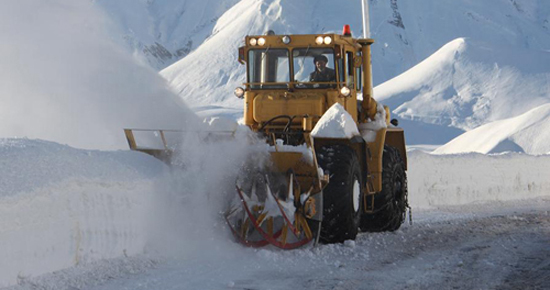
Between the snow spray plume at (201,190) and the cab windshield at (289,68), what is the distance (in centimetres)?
138

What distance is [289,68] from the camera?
11.2m

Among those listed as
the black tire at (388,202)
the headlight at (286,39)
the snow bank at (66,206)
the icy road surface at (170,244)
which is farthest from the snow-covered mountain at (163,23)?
the snow bank at (66,206)

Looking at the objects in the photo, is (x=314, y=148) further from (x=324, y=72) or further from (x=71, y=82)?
(x=71, y=82)

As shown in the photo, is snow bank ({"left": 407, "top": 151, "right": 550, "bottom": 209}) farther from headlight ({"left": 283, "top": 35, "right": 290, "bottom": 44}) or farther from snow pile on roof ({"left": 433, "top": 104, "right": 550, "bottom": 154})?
snow pile on roof ({"left": 433, "top": 104, "right": 550, "bottom": 154})

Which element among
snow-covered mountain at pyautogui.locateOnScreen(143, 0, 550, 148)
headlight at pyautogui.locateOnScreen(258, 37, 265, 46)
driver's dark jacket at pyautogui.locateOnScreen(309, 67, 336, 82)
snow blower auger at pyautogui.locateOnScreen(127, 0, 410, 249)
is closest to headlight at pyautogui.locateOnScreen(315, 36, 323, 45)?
snow blower auger at pyautogui.locateOnScreen(127, 0, 410, 249)

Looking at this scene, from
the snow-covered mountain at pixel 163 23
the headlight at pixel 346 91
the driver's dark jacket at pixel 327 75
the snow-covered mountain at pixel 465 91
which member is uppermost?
the snow-covered mountain at pixel 163 23

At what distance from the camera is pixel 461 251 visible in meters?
9.60

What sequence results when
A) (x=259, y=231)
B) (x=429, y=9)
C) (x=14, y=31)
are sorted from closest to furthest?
(x=259, y=231)
(x=14, y=31)
(x=429, y=9)

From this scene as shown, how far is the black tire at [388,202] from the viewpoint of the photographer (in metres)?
11.6

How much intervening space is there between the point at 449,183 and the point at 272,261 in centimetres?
1052

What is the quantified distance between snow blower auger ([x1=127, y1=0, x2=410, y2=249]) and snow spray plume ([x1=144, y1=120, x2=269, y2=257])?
0.17m

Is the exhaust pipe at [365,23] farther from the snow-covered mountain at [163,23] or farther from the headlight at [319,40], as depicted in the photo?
the snow-covered mountain at [163,23]

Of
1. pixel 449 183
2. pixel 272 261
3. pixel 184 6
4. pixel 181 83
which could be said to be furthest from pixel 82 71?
pixel 184 6

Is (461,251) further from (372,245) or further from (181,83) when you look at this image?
(181,83)
